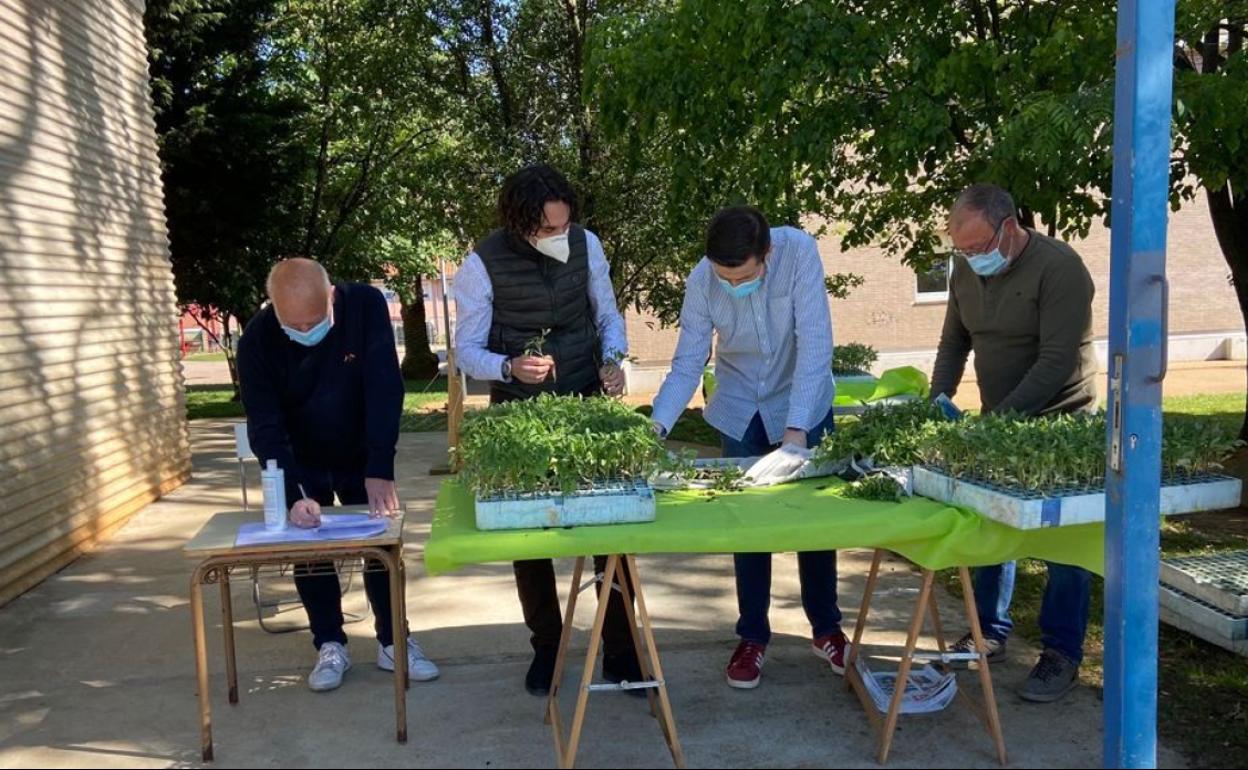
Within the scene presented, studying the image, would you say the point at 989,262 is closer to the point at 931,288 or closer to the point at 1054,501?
the point at 1054,501

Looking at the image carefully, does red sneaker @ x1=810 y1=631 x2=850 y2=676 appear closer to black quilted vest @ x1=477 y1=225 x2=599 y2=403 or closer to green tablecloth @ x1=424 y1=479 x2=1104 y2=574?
green tablecloth @ x1=424 y1=479 x2=1104 y2=574

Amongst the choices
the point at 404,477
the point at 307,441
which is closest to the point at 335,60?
the point at 404,477

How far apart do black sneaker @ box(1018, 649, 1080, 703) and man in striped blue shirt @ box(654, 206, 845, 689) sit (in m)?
0.66

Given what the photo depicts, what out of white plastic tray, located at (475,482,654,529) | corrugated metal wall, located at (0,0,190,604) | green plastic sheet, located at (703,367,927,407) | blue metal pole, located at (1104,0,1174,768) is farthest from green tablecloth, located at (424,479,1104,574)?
green plastic sheet, located at (703,367,927,407)

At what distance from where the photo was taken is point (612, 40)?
24.2 ft

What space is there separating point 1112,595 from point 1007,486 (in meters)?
0.40

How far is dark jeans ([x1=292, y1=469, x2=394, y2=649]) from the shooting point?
154 inches

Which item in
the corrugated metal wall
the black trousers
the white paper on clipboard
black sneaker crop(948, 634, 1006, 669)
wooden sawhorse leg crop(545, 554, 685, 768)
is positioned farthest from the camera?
the corrugated metal wall

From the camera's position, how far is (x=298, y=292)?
3453 mm

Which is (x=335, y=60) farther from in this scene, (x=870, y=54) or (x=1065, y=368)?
(x=1065, y=368)

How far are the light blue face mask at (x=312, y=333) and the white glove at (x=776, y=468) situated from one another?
1.56 m

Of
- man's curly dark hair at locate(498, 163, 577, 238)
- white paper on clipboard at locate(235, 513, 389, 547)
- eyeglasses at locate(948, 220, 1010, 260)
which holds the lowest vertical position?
white paper on clipboard at locate(235, 513, 389, 547)

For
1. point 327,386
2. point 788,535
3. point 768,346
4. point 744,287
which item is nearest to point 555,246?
point 744,287

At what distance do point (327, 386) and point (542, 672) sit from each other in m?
1.31
